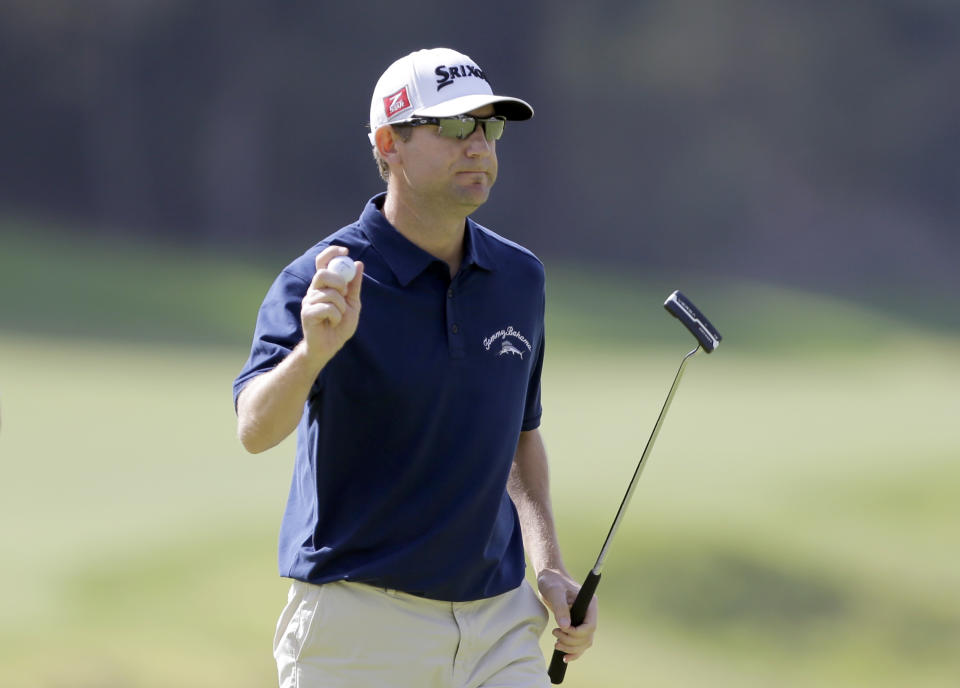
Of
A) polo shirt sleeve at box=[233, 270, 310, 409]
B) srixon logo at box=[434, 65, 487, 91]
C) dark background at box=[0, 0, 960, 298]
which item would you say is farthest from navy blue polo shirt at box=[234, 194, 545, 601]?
dark background at box=[0, 0, 960, 298]

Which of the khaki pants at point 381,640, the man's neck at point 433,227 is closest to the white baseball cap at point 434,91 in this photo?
the man's neck at point 433,227

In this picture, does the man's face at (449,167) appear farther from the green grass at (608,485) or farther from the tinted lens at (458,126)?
the green grass at (608,485)

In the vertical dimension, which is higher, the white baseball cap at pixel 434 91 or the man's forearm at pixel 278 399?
the white baseball cap at pixel 434 91

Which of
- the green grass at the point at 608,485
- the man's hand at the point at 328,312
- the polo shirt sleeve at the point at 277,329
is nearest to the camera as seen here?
the man's hand at the point at 328,312

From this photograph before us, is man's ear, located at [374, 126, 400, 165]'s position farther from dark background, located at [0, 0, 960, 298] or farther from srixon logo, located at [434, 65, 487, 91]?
dark background, located at [0, 0, 960, 298]

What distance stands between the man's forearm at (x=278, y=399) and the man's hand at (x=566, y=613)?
575 millimetres

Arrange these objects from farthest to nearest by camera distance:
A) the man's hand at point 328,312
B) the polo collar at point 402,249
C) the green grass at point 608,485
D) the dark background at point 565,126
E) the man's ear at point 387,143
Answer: the dark background at point 565,126 → the green grass at point 608,485 → the man's ear at point 387,143 → the polo collar at point 402,249 → the man's hand at point 328,312

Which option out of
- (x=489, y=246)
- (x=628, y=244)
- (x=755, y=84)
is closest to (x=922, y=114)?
(x=755, y=84)

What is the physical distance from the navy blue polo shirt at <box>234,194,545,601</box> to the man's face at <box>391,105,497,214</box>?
0.30 ft

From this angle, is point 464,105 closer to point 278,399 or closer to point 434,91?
point 434,91

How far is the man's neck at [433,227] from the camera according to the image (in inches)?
75.7

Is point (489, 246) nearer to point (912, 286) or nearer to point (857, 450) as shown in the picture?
point (857, 450)

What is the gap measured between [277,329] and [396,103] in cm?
44

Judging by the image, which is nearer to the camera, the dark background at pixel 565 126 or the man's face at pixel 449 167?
the man's face at pixel 449 167
